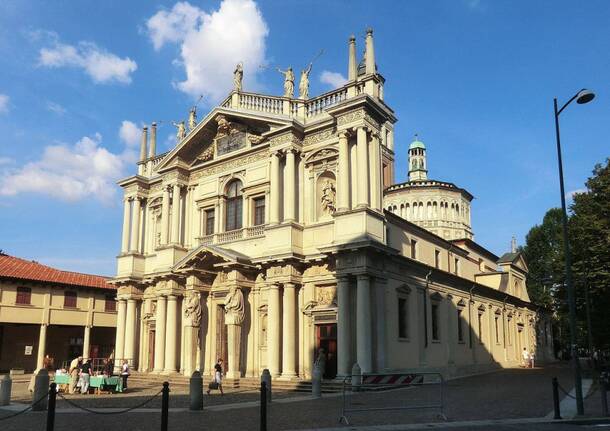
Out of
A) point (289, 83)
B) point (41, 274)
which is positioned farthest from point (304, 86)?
point (41, 274)

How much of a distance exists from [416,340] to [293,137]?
11943 mm

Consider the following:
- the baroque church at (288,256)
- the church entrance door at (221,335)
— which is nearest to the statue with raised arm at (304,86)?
the baroque church at (288,256)

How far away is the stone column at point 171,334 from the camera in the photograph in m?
31.4

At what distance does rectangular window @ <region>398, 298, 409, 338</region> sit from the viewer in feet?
89.2

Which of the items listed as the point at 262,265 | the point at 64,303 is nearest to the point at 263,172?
the point at 262,265

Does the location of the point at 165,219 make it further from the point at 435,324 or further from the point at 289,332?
the point at 435,324

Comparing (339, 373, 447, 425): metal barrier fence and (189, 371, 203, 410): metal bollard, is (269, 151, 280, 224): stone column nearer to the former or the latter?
(339, 373, 447, 425): metal barrier fence

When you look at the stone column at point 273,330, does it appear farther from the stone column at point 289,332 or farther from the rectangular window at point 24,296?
the rectangular window at point 24,296

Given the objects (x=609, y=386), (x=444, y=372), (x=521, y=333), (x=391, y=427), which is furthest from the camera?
(x=521, y=333)

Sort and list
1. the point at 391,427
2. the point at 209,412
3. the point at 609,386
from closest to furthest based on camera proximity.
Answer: the point at 391,427 < the point at 209,412 < the point at 609,386

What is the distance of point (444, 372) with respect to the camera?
29797 mm

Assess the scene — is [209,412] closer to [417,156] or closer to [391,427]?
[391,427]

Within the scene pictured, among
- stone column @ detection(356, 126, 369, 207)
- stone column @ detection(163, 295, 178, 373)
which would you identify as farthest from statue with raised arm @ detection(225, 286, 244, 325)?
stone column @ detection(356, 126, 369, 207)

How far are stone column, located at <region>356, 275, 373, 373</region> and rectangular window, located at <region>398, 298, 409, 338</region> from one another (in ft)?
11.3
